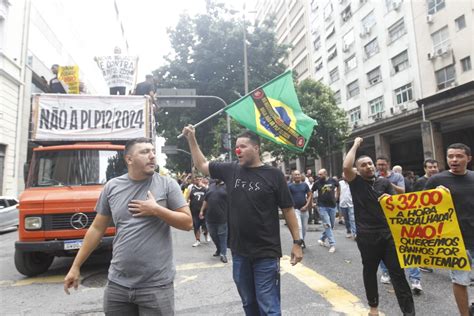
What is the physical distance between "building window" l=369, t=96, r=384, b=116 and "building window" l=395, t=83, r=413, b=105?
1.67m

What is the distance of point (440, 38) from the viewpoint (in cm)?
2158

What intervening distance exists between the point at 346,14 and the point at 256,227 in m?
32.2

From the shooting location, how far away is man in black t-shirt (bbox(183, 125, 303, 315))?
317cm

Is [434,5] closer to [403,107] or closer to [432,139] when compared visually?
[403,107]

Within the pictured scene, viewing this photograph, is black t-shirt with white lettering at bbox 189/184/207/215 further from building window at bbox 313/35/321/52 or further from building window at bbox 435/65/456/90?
building window at bbox 313/35/321/52

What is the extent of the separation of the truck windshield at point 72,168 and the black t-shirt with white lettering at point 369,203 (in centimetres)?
434

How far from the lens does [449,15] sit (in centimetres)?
2050

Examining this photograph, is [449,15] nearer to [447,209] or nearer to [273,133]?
[273,133]

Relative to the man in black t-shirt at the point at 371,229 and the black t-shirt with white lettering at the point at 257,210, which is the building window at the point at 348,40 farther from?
the black t-shirt with white lettering at the point at 257,210

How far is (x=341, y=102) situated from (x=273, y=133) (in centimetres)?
2825

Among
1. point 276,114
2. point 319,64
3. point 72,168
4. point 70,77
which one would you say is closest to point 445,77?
point 319,64

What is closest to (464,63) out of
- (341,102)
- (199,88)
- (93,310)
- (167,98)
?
(341,102)

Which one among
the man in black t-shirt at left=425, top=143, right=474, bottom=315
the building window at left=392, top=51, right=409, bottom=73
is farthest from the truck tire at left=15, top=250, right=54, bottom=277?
the building window at left=392, top=51, right=409, bottom=73

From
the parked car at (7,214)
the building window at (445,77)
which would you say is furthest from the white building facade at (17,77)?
the building window at (445,77)
